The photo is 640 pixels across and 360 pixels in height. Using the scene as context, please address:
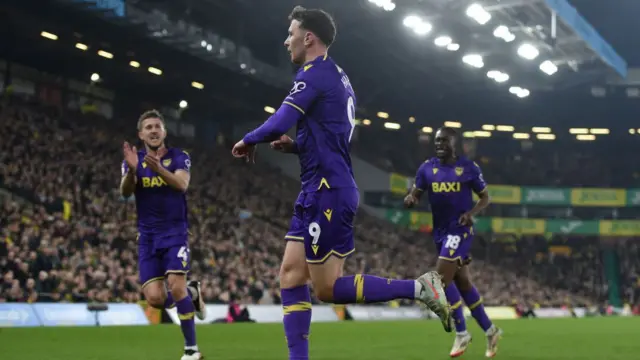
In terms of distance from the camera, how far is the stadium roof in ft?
95.6

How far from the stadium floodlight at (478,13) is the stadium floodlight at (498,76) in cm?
859

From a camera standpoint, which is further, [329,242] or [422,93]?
[422,93]

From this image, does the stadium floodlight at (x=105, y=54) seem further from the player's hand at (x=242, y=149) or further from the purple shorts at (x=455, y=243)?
the player's hand at (x=242, y=149)

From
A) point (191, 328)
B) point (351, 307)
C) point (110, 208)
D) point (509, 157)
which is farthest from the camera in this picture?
point (509, 157)

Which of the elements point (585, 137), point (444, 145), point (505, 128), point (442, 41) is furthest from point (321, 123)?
point (585, 137)

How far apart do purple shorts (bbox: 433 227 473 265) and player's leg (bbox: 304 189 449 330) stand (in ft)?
15.7

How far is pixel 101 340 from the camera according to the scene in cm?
1357

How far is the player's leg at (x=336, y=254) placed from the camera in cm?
616

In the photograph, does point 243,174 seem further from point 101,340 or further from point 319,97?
point 319,97

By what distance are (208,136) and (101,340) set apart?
2932 centimetres

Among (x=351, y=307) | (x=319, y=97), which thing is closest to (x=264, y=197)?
(x=351, y=307)

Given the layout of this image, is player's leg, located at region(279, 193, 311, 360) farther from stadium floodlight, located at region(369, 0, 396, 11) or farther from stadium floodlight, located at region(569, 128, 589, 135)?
stadium floodlight, located at region(569, 128, 589, 135)

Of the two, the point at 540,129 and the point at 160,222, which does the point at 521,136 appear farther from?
the point at 160,222

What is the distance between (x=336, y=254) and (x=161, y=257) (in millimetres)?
4046
